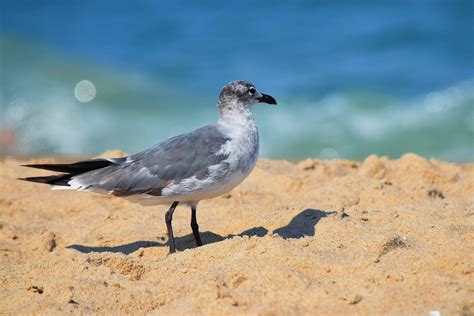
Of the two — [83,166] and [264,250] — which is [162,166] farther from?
[264,250]

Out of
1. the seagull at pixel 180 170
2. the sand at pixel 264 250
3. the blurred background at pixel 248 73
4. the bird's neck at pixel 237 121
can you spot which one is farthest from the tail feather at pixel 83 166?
the blurred background at pixel 248 73

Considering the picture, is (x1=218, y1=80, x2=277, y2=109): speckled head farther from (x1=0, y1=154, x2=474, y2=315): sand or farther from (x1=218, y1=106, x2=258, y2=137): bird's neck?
(x1=0, y1=154, x2=474, y2=315): sand

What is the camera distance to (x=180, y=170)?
5551 millimetres

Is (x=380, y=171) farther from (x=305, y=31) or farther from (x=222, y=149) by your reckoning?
(x=305, y=31)

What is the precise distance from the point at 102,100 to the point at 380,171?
1066 centimetres

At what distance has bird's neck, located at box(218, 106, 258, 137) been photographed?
5.84 metres

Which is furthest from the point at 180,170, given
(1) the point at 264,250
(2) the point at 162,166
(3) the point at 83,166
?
(1) the point at 264,250

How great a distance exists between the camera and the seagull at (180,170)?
18.1 feet

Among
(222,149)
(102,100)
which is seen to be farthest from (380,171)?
(102,100)

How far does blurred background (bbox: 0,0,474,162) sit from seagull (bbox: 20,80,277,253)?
7998 mm

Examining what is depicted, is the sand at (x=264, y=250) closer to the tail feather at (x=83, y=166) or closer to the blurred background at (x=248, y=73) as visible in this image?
the tail feather at (x=83, y=166)

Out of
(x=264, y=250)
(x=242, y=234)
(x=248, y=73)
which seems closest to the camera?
(x=264, y=250)

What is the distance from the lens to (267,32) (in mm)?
20547

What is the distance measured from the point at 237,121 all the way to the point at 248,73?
12.3m
